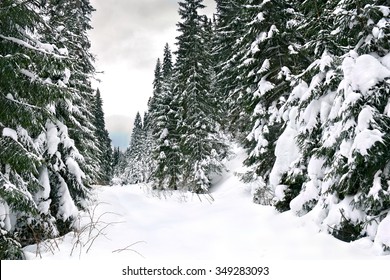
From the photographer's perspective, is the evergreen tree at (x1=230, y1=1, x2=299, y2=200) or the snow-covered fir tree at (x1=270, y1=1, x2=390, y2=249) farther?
the evergreen tree at (x1=230, y1=1, x2=299, y2=200)

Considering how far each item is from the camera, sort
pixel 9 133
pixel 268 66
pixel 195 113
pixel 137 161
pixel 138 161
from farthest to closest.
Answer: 1. pixel 137 161
2. pixel 138 161
3. pixel 195 113
4. pixel 268 66
5. pixel 9 133

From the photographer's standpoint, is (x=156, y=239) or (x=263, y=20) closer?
(x=156, y=239)

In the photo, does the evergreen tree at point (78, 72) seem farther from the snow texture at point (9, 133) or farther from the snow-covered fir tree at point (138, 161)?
the snow-covered fir tree at point (138, 161)

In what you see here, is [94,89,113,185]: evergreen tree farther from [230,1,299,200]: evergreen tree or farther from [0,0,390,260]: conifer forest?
[0,0,390,260]: conifer forest

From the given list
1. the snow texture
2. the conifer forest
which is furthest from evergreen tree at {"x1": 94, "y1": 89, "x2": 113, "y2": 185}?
the snow texture

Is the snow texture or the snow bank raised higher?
the snow bank

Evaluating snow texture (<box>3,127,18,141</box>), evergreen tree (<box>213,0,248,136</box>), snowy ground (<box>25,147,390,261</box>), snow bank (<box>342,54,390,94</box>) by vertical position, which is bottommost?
snowy ground (<box>25,147,390,261</box>)

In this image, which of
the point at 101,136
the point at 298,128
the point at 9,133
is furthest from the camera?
the point at 101,136

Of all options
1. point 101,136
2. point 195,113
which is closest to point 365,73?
point 195,113

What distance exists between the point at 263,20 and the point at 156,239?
9.84m

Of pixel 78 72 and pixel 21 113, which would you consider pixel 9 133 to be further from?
pixel 78 72

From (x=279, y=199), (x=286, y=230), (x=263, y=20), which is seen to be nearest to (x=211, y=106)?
(x=263, y=20)

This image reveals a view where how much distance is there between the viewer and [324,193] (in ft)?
20.2

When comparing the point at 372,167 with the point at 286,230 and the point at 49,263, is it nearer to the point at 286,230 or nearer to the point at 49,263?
the point at 286,230
